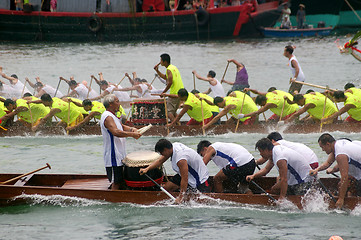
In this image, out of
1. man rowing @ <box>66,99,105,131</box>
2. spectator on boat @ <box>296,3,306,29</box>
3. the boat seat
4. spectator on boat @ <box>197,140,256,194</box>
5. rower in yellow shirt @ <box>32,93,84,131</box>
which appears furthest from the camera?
spectator on boat @ <box>296,3,306,29</box>

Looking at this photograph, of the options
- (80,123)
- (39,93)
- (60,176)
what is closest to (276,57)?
(39,93)

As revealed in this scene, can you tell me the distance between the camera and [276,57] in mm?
30000

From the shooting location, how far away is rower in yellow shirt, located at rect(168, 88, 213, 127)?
1446cm

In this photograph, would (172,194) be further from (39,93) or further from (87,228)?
(39,93)

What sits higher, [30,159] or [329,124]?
[329,124]

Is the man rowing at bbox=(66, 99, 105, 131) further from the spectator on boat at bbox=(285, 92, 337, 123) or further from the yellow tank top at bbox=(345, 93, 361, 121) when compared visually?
the yellow tank top at bbox=(345, 93, 361, 121)

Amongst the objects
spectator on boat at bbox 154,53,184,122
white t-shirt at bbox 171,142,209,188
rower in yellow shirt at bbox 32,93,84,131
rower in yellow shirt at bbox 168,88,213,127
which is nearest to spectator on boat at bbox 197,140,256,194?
white t-shirt at bbox 171,142,209,188

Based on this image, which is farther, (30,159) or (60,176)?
(30,159)

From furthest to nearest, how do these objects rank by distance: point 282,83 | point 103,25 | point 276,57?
point 103,25 < point 276,57 < point 282,83

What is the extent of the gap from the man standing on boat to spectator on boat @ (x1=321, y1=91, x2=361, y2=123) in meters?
5.91

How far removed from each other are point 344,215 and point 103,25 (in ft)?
88.9

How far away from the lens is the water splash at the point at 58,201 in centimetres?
1009

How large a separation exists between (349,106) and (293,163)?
522 centimetres

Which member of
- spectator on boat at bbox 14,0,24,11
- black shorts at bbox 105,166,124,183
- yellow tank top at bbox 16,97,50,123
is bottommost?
yellow tank top at bbox 16,97,50,123
